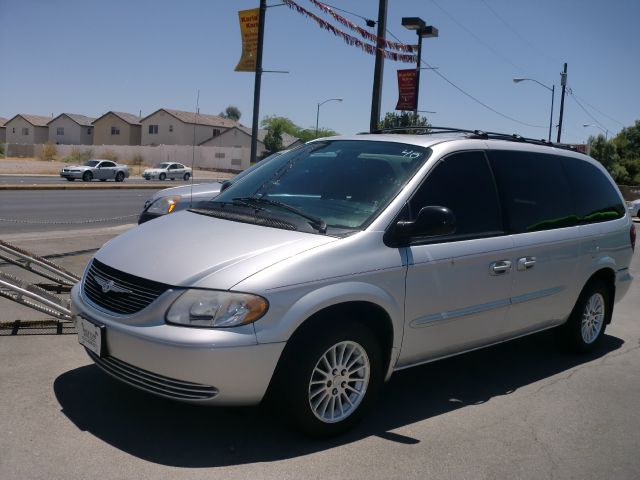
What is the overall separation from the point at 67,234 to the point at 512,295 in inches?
349

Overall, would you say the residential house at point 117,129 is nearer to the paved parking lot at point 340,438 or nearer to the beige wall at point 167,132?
the beige wall at point 167,132

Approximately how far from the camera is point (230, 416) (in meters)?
4.21

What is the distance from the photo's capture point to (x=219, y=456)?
12.0ft

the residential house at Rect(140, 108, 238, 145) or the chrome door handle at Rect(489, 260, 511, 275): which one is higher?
the residential house at Rect(140, 108, 238, 145)

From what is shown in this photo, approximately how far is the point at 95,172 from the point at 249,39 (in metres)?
29.0

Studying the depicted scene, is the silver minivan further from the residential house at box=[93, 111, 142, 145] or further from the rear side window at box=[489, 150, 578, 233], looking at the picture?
the residential house at box=[93, 111, 142, 145]

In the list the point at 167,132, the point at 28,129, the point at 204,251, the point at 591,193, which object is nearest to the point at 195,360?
the point at 204,251

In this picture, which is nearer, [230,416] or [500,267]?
[230,416]

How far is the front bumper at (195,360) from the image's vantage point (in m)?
3.43

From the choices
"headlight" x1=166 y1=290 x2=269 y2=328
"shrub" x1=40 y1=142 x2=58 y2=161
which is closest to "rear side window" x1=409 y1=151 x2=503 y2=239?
"headlight" x1=166 y1=290 x2=269 y2=328

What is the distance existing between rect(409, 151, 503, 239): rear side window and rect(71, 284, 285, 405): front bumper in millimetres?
1486

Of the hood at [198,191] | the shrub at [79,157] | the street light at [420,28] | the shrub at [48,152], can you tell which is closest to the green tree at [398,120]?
the street light at [420,28]

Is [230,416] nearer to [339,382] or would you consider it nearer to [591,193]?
[339,382]

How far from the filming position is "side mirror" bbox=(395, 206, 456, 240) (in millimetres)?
4048
